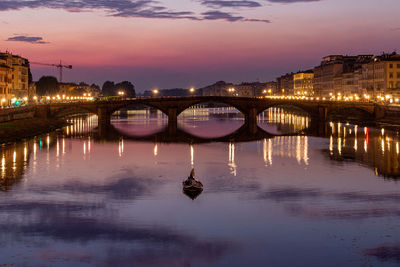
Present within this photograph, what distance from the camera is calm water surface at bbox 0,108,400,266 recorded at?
26.1 m

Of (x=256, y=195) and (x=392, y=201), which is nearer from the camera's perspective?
(x=392, y=201)

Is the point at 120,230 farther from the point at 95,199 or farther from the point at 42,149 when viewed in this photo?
the point at 42,149

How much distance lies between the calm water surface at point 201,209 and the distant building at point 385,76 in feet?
231

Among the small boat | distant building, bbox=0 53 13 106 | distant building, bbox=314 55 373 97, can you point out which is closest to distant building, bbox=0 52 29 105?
distant building, bbox=0 53 13 106

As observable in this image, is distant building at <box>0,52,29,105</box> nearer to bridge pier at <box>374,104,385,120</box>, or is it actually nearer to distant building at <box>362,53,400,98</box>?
bridge pier at <box>374,104,385,120</box>

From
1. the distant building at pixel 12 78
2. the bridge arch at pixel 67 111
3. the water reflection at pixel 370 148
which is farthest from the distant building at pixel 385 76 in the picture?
the distant building at pixel 12 78

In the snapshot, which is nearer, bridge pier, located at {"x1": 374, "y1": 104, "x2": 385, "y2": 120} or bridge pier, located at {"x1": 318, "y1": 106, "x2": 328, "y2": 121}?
bridge pier, located at {"x1": 374, "y1": 104, "x2": 385, "y2": 120}

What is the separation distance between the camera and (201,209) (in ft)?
113

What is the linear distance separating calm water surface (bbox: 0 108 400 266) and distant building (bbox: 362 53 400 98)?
231ft

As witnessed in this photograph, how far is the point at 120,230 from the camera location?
29.7m

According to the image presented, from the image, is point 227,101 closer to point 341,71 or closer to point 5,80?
point 5,80

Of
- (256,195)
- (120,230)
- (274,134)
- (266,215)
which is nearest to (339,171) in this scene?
(256,195)

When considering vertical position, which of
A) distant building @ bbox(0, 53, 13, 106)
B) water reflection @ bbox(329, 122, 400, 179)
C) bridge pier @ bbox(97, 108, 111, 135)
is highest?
distant building @ bbox(0, 53, 13, 106)

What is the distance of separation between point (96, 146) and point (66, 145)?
3.46m
